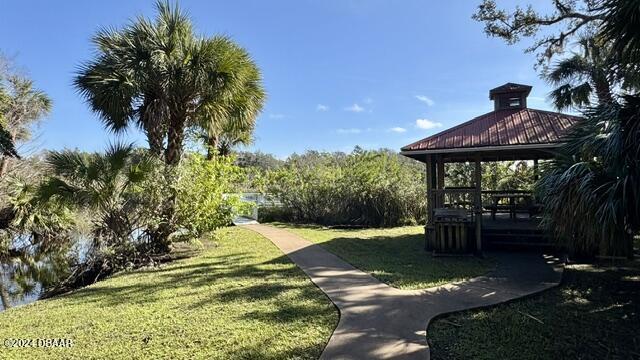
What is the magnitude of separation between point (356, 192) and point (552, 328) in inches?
459

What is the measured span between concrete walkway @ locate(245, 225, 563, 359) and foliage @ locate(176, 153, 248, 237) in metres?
2.56

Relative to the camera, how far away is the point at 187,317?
4.80 m

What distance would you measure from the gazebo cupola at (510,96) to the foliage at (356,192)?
5.39 m

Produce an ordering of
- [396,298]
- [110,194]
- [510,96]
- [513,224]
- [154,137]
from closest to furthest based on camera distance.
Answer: [396,298], [110,194], [154,137], [513,224], [510,96]

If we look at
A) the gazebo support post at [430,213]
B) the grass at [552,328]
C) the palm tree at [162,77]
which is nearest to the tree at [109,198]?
the palm tree at [162,77]

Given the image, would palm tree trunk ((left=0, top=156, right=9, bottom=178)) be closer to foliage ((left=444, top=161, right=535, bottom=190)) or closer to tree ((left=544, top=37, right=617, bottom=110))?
foliage ((left=444, top=161, right=535, bottom=190))

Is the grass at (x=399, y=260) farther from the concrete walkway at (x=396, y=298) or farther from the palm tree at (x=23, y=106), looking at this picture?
the palm tree at (x=23, y=106)

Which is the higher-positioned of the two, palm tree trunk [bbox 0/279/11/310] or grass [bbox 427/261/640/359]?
grass [bbox 427/261/640/359]

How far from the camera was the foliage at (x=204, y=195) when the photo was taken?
29.8 ft

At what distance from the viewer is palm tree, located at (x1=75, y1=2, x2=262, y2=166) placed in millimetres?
9188

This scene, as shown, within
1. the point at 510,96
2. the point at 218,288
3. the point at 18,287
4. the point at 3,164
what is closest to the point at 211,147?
the point at 218,288

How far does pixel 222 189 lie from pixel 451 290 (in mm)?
6313

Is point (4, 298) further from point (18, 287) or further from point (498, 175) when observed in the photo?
point (498, 175)

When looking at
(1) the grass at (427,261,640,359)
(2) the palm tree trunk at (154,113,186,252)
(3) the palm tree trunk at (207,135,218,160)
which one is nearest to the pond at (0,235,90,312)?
(2) the palm tree trunk at (154,113,186,252)
